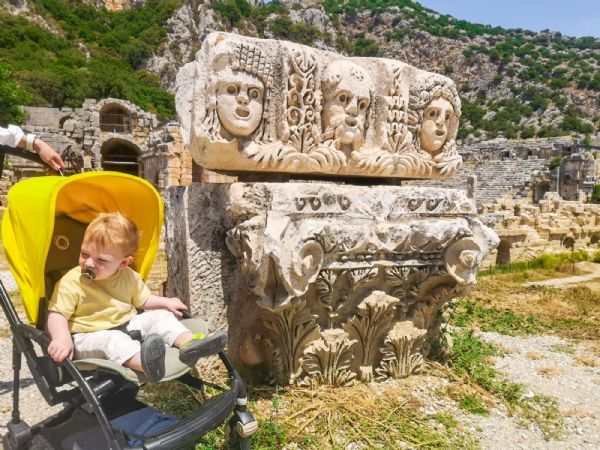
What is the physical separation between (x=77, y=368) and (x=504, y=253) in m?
11.3

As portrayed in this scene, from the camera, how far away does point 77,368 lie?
190 cm

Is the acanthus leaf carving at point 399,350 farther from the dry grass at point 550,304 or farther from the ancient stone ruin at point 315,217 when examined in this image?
the dry grass at point 550,304

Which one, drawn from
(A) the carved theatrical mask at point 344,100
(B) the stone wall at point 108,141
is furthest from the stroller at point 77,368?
(B) the stone wall at point 108,141

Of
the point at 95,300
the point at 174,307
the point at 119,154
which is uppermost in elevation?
the point at 119,154

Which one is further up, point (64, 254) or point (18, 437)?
point (64, 254)

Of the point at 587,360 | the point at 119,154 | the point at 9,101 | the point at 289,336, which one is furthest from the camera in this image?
the point at 119,154

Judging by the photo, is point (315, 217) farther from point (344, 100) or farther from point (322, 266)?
point (344, 100)

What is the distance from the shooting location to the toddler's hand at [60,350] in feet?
6.06

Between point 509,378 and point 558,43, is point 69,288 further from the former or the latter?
point 558,43

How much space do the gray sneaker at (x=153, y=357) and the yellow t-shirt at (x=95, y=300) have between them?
1.56ft

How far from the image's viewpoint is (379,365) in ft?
11.6

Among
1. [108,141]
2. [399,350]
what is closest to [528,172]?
[108,141]

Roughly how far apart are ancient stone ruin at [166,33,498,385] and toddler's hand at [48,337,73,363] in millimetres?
1231

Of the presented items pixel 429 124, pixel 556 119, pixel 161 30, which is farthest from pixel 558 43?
pixel 429 124
